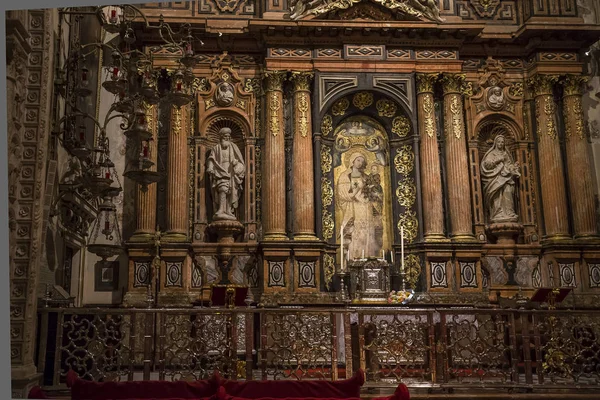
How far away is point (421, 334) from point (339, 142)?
5.72 m

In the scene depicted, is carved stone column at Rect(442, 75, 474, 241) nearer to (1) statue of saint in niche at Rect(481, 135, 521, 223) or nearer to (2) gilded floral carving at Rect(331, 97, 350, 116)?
(1) statue of saint in niche at Rect(481, 135, 521, 223)

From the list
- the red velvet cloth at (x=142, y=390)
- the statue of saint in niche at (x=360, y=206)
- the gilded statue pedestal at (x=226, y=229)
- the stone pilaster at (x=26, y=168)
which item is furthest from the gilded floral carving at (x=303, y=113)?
the red velvet cloth at (x=142, y=390)

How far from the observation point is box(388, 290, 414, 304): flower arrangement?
10.6m

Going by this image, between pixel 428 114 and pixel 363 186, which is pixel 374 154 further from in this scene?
Result: pixel 428 114

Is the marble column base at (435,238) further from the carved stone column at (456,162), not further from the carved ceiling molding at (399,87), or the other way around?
the carved ceiling molding at (399,87)

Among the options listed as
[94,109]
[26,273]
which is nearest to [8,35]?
[26,273]

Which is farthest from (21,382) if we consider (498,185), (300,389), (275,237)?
(498,185)

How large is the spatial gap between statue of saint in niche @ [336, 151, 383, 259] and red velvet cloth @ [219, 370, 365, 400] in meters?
6.17

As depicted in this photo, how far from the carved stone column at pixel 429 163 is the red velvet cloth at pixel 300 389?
612 centimetres

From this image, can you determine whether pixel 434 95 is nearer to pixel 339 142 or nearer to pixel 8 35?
pixel 339 142

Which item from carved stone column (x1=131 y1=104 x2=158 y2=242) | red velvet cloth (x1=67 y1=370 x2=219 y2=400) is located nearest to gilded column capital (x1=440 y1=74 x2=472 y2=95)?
carved stone column (x1=131 y1=104 x2=158 y2=242)

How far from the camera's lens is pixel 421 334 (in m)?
7.75

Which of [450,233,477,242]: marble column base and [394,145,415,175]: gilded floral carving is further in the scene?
[394,145,415,175]: gilded floral carving

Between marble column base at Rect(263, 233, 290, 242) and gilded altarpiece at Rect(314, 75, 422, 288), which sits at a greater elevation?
gilded altarpiece at Rect(314, 75, 422, 288)
